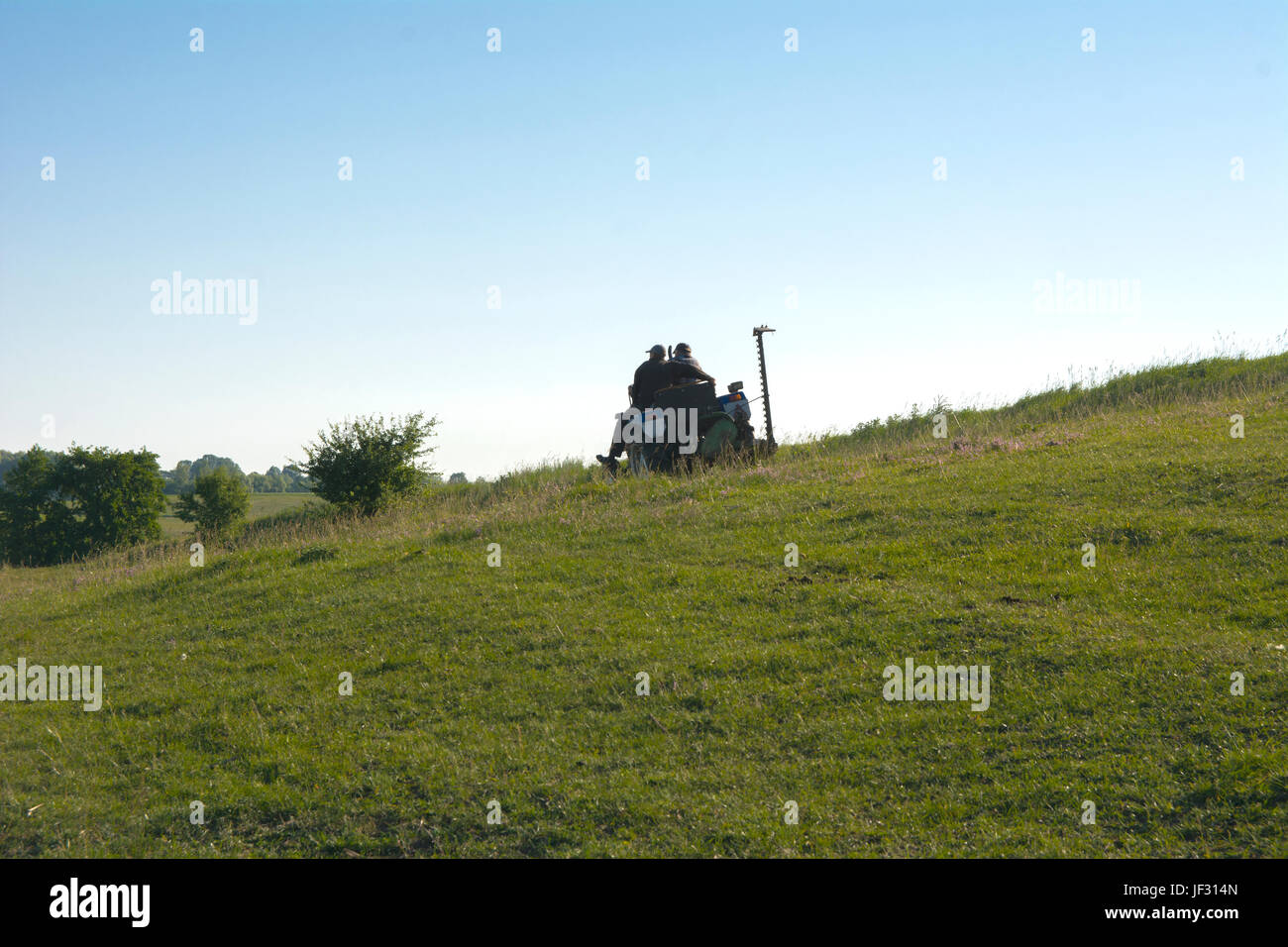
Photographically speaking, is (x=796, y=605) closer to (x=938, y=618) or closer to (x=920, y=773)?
(x=938, y=618)

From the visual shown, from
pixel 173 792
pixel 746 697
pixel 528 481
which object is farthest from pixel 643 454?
pixel 173 792

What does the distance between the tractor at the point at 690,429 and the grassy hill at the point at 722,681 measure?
608 centimetres

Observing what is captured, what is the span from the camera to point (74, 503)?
168 ft

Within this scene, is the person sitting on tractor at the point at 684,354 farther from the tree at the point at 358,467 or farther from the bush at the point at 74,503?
the bush at the point at 74,503

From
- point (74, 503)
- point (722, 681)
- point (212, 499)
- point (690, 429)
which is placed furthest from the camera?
point (212, 499)

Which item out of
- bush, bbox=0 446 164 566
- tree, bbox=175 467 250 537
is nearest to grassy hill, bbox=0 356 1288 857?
bush, bbox=0 446 164 566

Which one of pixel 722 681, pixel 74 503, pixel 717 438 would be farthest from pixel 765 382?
pixel 74 503

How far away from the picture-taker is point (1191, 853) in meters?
6.12

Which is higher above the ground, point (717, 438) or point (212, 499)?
point (212, 499)

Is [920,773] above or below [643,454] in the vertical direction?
below

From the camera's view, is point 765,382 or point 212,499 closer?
point 765,382

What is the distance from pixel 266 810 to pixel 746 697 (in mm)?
4551

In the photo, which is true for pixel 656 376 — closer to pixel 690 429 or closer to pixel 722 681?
pixel 690 429

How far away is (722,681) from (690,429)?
1528 cm
